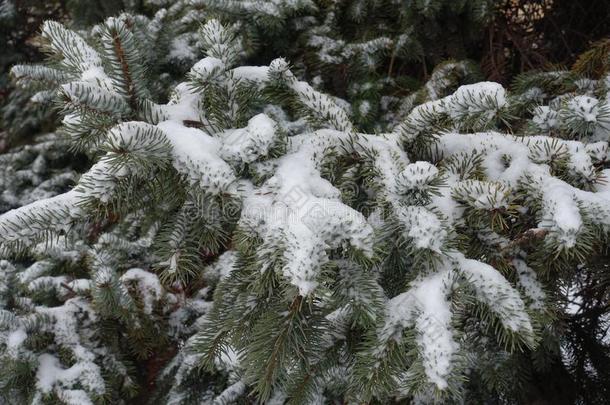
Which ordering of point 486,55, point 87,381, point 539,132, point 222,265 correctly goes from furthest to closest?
point 486,55
point 222,265
point 87,381
point 539,132

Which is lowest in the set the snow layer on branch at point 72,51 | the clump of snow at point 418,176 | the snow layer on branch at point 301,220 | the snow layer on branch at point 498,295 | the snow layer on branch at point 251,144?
the snow layer on branch at point 498,295

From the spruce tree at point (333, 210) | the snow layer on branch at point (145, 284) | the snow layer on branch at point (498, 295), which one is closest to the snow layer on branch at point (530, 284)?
the spruce tree at point (333, 210)

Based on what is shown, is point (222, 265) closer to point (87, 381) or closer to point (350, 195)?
point (87, 381)

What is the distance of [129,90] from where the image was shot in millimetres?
1019

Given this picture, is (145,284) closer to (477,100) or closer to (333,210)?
(333,210)

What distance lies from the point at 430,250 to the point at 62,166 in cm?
242

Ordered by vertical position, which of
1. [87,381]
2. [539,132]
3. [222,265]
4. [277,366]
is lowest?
[87,381]

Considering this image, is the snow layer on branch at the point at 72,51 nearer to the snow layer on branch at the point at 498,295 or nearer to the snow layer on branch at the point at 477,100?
the snow layer on branch at the point at 477,100

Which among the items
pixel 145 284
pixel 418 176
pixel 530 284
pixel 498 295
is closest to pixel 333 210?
pixel 418 176

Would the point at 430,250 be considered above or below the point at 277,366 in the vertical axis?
above

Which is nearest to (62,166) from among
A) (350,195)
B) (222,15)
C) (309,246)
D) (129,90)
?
(222,15)

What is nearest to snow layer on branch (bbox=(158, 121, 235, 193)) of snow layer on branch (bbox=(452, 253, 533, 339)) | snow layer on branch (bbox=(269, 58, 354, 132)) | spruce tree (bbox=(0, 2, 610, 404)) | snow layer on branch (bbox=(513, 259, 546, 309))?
spruce tree (bbox=(0, 2, 610, 404))

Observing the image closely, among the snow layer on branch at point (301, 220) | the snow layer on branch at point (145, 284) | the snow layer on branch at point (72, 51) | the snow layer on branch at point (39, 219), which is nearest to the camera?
the snow layer on branch at point (301, 220)

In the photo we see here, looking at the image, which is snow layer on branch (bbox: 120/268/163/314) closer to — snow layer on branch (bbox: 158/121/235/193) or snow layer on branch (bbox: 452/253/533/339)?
snow layer on branch (bbox: 158/121/235/193)
